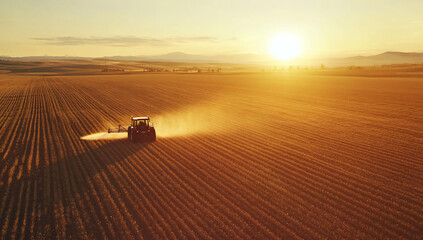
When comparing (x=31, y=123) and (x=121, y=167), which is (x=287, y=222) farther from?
(x=31, y=123)

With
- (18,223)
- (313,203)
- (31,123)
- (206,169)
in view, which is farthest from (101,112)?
(313,203)

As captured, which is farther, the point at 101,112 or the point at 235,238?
the point at 101,112

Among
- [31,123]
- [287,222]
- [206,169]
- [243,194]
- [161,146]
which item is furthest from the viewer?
[31,123]

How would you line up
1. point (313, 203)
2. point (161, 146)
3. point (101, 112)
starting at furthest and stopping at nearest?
1. point (101, 112)
2. point (161, 146)
3. point (313, 203)
